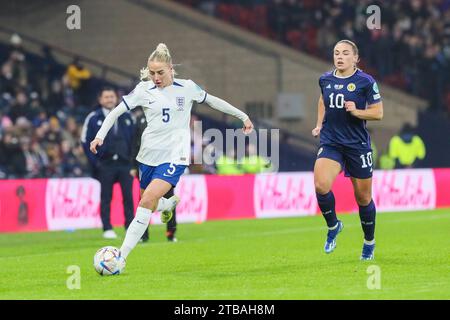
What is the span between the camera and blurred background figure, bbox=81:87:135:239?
18.3 m

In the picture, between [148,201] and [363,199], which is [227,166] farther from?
[148,201]

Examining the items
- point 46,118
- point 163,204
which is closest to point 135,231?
point 163,204

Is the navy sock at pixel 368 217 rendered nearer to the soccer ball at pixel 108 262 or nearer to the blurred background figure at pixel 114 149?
the soccer ball at pixel 108 262

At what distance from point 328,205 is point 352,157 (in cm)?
64

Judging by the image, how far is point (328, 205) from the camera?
13633 mm

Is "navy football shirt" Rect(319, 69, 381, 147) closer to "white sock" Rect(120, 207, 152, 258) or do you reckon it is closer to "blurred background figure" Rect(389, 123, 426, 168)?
"white sock" Rect(120, 207, 152, 258)

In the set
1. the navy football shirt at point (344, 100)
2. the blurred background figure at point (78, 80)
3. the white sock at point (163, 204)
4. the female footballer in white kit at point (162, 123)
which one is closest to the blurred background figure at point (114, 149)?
the white sock at point (163, 204)

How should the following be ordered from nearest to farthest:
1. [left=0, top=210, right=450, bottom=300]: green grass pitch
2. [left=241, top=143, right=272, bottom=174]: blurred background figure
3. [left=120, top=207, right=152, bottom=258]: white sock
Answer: [left=0, top=210, right=450, bottom=300]: green grass pitch → [left=120, top=207, right=152, bottom=258]: white sock → [left=241, top=143, right=272, bottom=174]: blurred background figure

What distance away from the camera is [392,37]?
33.4 metres

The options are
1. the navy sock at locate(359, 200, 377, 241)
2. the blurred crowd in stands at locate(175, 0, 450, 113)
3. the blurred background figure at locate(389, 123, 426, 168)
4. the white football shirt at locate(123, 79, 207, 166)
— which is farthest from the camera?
the blurred crowd in stands at locate(175, 0, 450, 113)

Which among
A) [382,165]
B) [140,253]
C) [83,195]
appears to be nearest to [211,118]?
[382,165]

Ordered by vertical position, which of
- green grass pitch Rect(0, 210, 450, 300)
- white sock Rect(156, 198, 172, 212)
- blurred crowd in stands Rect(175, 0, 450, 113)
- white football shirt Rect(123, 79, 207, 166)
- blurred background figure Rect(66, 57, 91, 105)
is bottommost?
green grass pitch Rect(0, 210, 450, 300)

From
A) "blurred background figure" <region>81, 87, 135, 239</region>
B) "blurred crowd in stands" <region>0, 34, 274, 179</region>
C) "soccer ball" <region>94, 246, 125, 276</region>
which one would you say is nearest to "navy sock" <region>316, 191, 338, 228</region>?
"soccer ball" <region>94, 246, 125, 276</region>

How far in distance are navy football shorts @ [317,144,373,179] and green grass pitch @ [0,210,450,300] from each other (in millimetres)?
1035
